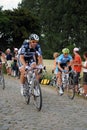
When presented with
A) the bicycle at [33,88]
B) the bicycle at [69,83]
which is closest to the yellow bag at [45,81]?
the bicycle at [69,83]

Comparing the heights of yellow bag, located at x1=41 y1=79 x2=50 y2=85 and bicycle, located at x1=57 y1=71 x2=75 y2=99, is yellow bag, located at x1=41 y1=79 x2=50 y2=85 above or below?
above

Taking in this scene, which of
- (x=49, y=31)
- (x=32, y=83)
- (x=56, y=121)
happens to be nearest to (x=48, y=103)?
(x=32, y=83)

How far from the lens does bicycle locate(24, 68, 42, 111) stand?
45.8 feet

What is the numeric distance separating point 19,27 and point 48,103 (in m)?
82.0

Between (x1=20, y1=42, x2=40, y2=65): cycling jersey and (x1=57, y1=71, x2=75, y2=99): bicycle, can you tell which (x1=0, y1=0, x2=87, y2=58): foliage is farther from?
(x1=20, y1=42, x2=40, y2=65): cycling jersey

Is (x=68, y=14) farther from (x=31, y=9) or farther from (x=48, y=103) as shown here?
(x=48, y=103)

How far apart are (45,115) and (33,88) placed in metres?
1.53

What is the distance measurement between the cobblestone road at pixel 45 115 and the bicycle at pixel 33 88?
0.74 ft

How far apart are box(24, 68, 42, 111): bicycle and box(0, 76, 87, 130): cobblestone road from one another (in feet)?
0.74

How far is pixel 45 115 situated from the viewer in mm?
13055

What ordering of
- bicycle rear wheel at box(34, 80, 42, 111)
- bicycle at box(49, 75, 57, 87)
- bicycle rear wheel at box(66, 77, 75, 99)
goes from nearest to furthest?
bicycle rear wheel at box(34, 80, 42, 111)
bicycle rear wheel at box(66, 77, 75, 99)
bicycle at box(49, 75, 57, 87)

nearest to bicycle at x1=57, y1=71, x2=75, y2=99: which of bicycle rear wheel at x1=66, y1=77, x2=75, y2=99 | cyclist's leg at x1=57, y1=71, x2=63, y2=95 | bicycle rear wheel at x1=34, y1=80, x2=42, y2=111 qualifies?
bicycle rear wheel at x1=66, y1=77, x2=75, y2=99

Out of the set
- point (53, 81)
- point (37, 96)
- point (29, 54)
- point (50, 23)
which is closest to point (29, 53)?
point (29, 54)

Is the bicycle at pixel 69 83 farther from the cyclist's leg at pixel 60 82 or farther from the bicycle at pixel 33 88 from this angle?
the bicycle at pixel 33 88
